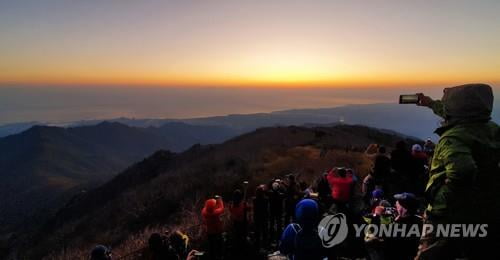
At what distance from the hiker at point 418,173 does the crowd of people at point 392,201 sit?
0.10 feet

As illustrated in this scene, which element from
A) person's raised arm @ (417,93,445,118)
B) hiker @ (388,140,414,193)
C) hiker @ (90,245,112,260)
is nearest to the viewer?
person's raised arm @ (417,93,445,118)

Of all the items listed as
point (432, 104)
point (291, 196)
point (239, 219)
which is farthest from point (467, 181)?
point (291, 196)

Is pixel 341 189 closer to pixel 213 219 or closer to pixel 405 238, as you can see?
pixel 405 238

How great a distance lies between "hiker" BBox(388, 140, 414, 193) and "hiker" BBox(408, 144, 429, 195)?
12 cm

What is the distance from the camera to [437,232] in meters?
3.58

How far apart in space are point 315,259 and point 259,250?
479cm

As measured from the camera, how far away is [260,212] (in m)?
9.99

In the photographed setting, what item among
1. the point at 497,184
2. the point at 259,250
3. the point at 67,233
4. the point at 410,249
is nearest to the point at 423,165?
the point at 259,250

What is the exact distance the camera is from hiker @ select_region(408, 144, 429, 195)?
12.2 m

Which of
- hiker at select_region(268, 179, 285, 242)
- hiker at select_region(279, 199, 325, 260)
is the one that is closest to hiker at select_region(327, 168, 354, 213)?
hiker at select_region(268, 179, 285, 242)

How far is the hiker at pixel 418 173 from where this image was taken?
12188mm

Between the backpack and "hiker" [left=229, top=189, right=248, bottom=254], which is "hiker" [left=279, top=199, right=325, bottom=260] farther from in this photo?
"hiker" [left=229, top=189, right=248, bottom=254]

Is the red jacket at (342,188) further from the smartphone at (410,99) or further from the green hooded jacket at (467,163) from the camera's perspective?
the green hooded jacket at (467,163)

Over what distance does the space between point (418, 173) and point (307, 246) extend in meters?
8.08
